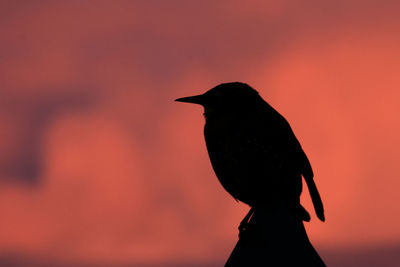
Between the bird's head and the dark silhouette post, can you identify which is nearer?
the dark silhouette post

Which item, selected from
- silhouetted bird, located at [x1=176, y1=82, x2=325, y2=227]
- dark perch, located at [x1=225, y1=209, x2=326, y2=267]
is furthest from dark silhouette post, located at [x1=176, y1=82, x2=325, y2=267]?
dark perch, located at [x1=225, y1=209, x2=326, y2=267]

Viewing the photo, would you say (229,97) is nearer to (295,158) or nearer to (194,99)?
(194,99)

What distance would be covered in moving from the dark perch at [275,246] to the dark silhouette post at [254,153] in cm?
19

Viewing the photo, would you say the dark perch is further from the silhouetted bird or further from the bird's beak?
the bird's beak

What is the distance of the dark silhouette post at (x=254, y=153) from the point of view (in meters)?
5.66

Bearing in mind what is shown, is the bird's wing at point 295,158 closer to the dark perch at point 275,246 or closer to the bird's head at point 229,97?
the bird's head at point 229,97

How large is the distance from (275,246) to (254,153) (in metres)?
1.65

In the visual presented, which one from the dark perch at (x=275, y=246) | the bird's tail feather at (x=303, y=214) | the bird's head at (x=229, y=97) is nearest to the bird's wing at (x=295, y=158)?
the bird's tail feather at (x=303, y=214)

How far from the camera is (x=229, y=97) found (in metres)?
6.55

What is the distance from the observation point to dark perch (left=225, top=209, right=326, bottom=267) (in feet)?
13.9

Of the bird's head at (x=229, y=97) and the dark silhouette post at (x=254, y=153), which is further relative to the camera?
the bird's head at (x=229, y=97)

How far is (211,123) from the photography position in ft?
21.1

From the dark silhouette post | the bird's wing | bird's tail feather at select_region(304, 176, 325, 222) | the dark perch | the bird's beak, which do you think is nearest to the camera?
→ the dark perch

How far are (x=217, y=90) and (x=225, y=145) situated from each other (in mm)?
886
